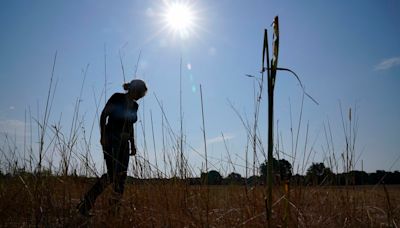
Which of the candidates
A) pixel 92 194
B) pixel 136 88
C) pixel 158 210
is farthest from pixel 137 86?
pixel 158 210

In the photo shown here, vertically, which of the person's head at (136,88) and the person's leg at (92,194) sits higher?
the person's head at (136,88)

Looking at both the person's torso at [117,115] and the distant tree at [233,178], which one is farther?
the person's torso at [117,115]

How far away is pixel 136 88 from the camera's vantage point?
2.99 meters

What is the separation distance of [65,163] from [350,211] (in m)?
1.70

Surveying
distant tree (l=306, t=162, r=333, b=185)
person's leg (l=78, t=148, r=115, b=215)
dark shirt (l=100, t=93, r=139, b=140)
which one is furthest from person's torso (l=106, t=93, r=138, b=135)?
distant tree (l=306, t=162, r=333, b=185)

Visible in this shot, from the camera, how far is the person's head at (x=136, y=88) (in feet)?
9.78

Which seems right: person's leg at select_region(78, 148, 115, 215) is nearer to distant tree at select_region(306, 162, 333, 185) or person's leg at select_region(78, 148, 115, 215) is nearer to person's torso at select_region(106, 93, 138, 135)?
person's torso at select_region(106, 93, 138, 135)

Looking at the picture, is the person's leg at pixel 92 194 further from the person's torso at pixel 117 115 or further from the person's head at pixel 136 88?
the person's head at pixel 136 88

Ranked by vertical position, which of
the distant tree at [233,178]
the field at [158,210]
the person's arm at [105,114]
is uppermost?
the person's arm at [105,114]

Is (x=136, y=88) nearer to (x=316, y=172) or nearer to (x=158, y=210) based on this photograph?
(x=158, y=210)

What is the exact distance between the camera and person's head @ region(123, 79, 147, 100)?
2.98 meters

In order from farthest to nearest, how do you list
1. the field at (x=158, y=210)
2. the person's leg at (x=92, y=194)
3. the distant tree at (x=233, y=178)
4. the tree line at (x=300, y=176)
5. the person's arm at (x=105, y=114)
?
1. the person's arm at (x=105, y=114)
2. the distant tree at (x=233, y=178)
3. the tree line at (x=300, y=176)
4. the person's leg at (x=92, y=194)
5. the field at (x=158, y=210)

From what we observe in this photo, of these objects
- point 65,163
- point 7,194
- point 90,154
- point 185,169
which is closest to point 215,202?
point 185,169

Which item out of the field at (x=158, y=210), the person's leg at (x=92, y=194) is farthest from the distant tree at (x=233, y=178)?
the person's leg at (x=92, y=194)
